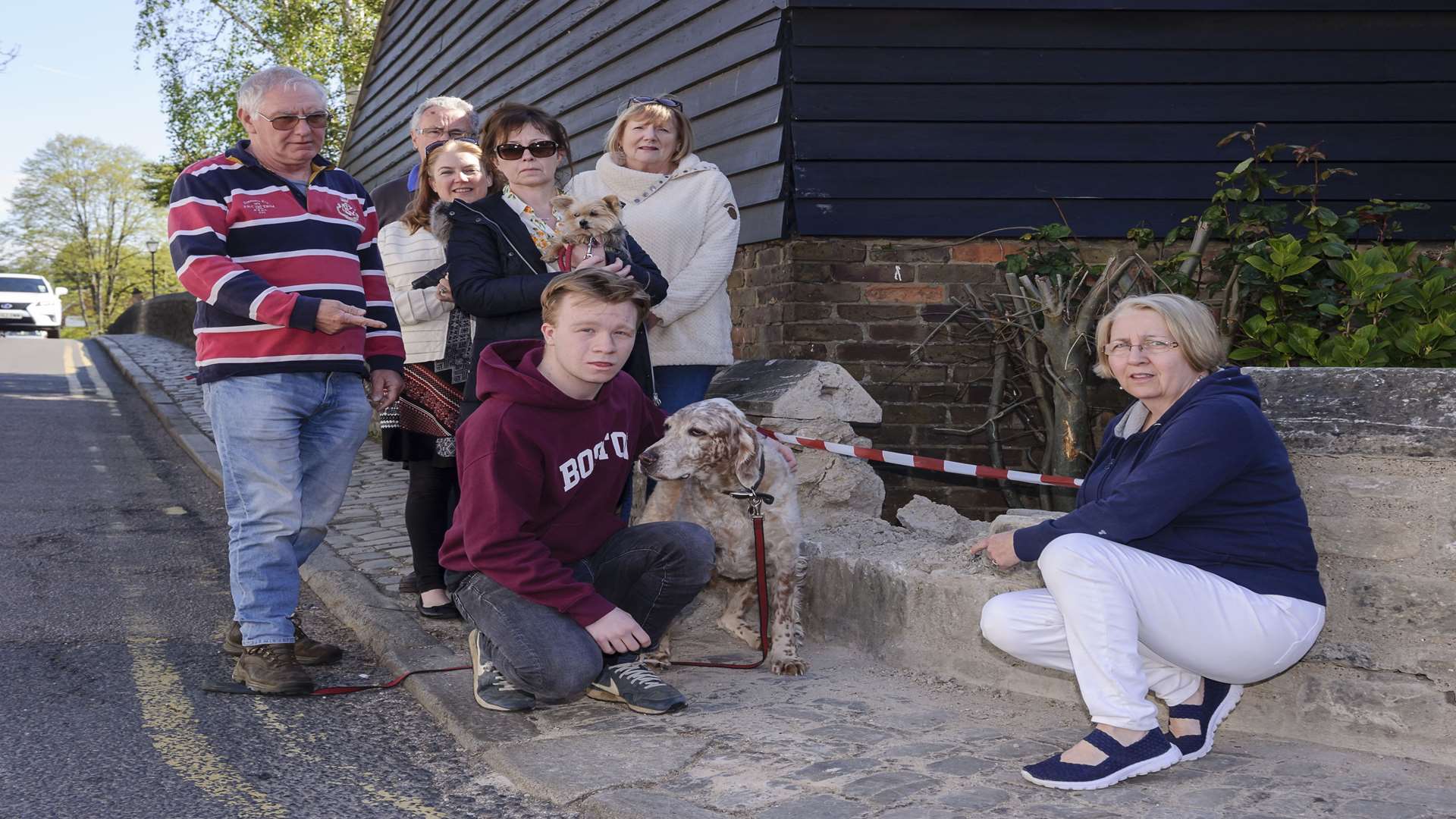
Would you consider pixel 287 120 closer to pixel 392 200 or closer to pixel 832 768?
pixel 392 200

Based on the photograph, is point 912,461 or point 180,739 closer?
point 180,739

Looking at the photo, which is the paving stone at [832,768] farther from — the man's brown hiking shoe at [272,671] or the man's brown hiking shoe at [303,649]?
the man's brown hiking shoe at [303,649]

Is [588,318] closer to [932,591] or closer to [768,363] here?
[932,591]

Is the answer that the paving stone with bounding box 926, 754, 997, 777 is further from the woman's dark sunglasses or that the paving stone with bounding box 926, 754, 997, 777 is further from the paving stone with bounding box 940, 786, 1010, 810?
the woman's dark sunglasses

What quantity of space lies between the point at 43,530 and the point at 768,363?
4.23 meters

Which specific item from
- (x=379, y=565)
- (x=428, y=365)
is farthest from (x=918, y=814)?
(x=379, y=565)

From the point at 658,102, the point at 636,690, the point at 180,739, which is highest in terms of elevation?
the point at 658,102

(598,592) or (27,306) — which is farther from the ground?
(27,306)

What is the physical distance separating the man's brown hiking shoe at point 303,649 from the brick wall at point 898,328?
127 inches

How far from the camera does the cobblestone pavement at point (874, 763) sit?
9.83ft

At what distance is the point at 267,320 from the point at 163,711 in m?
1.29

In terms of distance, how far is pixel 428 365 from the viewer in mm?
5023

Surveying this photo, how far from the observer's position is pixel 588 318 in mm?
3662

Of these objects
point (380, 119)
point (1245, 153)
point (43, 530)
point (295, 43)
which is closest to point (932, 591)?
point (1245, 153)
